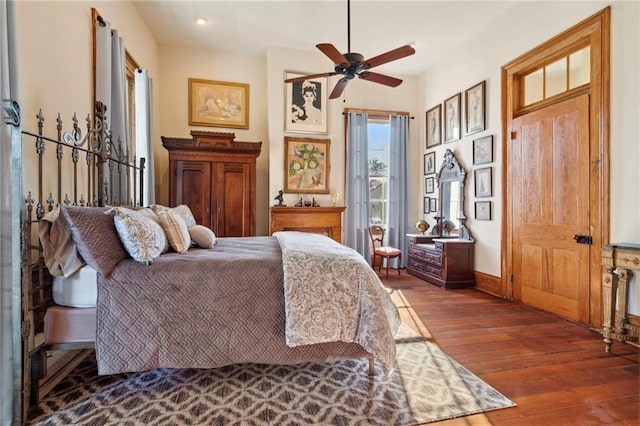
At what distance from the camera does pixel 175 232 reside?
2.22 m

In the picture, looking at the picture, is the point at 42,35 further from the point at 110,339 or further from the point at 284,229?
the point at 284,229

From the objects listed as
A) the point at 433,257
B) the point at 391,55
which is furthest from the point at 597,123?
the point at 433,257

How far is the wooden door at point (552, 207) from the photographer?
9.84 ft

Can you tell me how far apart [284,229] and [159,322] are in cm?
310

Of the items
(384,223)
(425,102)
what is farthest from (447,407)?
(425,102)

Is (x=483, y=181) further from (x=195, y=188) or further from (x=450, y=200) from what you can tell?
(x=195, y=188)

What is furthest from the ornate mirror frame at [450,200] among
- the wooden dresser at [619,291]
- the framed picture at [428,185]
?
the wooden dresser at [619,291]

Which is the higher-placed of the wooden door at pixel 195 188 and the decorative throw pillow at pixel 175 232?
the wooden door at pixel 195 188

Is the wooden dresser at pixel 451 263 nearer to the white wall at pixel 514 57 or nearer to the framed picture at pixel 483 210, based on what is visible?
the white wall at pixel 514 57

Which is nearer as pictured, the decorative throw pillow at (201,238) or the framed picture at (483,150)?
the decorative throw pillow at (201,238)

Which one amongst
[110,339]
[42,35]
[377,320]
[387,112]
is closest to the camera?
[110,339]

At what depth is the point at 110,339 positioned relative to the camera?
1691mm

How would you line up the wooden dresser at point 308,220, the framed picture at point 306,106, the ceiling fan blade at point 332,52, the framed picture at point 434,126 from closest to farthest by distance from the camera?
the ceiling fan blade at point 332,52 → the wooden dresser at point 308,220 → the framed picture at point 306,106 → the framed picture at point 434,126

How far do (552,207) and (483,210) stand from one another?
965 millimetres
